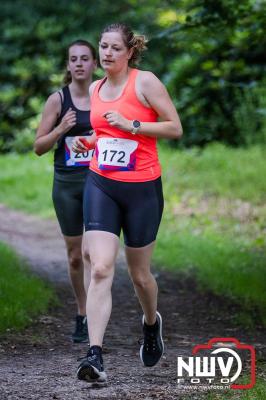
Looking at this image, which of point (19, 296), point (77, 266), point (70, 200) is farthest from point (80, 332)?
point (19, 296)

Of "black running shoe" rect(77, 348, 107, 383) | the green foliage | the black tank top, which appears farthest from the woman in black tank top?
the green foliage

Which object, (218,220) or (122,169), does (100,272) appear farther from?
(218,220)

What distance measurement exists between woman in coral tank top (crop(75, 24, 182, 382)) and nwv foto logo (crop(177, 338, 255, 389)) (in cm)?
60

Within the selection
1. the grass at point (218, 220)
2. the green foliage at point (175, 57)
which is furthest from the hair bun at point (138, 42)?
the green foliage at point (175, 57)

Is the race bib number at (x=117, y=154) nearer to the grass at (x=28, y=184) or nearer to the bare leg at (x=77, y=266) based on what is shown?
the bare leg at (x=77, y=266)

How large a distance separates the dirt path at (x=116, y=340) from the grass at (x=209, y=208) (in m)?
0.35

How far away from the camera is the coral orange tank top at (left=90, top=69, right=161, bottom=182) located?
5523mm

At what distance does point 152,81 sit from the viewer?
5551 millimetres

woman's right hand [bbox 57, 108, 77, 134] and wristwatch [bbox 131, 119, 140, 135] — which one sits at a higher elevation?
woman's right hand [bbox 57, 108, 77, 134]

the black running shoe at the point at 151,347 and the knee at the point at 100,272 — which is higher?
the knee at the point at 100,272

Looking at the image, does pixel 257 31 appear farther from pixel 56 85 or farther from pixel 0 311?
pixel 56 85

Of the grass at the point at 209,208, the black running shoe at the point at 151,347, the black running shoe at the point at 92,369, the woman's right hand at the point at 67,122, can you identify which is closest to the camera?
the black running shoe at the point at 92,369

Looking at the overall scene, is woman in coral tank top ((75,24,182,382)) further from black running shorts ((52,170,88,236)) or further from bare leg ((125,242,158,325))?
black running shorts ((52,170,88,236))

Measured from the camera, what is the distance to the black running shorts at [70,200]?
267 inches
